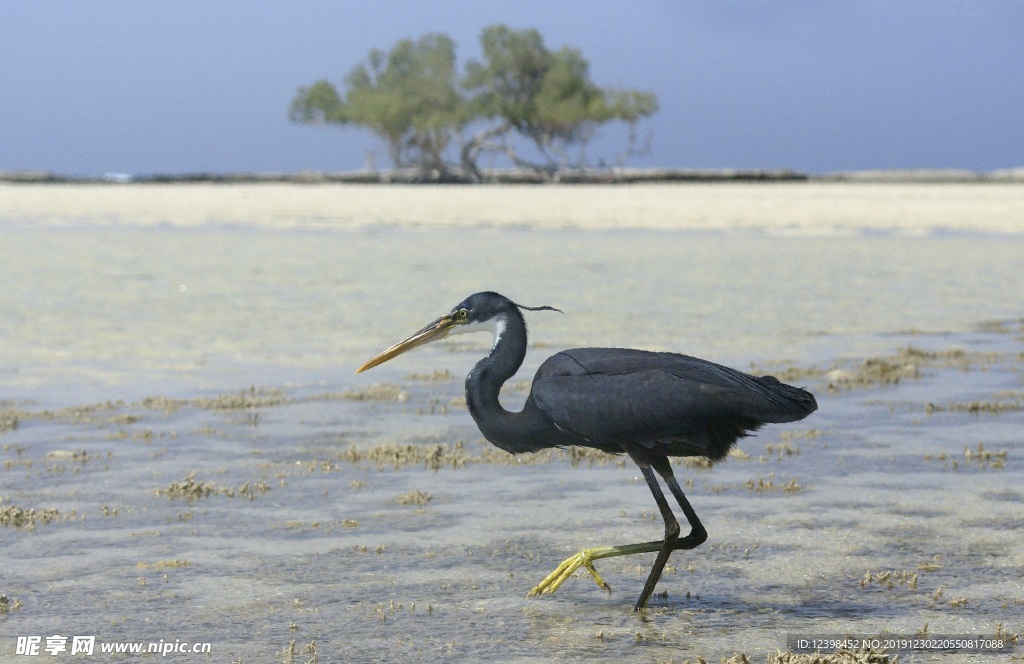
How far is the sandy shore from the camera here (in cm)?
3644

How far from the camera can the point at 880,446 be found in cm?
898

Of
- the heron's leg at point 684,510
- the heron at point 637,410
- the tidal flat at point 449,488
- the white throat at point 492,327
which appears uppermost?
the white throat at point 492,327

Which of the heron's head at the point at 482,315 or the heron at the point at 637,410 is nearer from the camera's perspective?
the heron at the point at 637,410

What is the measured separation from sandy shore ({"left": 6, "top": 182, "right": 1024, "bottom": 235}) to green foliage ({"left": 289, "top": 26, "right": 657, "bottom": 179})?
30.4 metres

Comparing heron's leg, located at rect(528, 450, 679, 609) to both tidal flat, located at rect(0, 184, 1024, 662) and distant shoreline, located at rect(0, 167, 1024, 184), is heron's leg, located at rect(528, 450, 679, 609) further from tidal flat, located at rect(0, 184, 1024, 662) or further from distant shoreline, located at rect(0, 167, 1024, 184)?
distant shoreline, located at rect(0, 167, 1024, 184)

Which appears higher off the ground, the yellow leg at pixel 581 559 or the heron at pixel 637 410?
the heron at pixel 637 410

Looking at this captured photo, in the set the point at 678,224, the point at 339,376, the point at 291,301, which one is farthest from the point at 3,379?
the point at 678,224

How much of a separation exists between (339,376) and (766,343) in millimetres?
4449

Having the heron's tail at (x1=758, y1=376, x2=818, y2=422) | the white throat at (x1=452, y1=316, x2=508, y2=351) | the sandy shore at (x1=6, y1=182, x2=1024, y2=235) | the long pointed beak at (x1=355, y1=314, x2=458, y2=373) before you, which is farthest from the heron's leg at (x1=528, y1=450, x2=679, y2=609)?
the sandy shore at (x1=6, y1=182, x2=1024, y2=235)

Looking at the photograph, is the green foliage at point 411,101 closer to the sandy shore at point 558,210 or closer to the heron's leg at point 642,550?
the sandy shore at point 558,210

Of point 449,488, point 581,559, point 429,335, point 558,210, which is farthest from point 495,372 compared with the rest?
point 558,210

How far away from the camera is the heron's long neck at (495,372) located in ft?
19.6

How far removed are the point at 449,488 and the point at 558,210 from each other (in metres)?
36.2

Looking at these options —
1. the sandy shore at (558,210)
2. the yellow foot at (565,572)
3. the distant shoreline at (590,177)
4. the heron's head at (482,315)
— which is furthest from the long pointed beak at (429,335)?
the distant shoreline at (590,177)
